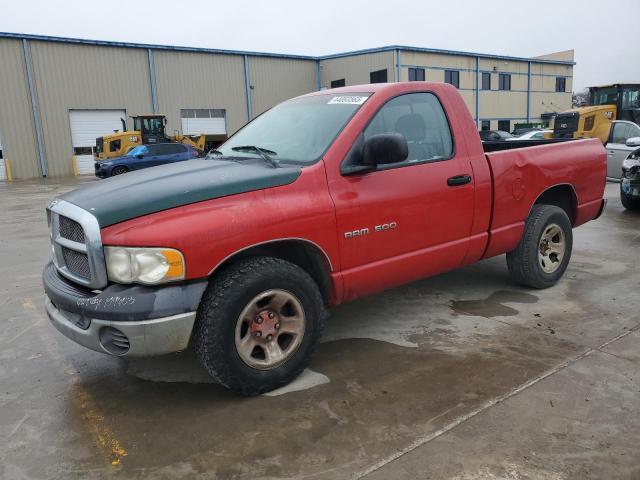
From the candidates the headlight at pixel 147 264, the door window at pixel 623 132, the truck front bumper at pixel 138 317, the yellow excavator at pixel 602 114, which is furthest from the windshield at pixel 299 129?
the yellow excavator at pixel 602 114

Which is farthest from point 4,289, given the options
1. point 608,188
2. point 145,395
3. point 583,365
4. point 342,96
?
point 608,188

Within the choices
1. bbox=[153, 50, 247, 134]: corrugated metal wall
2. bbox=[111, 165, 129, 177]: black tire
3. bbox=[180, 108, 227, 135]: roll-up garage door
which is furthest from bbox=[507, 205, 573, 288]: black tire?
bbox=[180, 108, 227, 135]: roll-up garage door

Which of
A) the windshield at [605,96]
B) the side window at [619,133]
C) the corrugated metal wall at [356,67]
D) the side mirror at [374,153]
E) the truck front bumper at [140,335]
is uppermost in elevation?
the corrugated metal wall at [356,67]

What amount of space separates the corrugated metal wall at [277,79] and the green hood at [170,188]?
34.3 metres

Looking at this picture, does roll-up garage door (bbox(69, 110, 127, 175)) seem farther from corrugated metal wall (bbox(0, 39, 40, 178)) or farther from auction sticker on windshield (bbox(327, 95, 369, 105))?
auction sticker on windshield (bbox(327, 95, 369, 105))

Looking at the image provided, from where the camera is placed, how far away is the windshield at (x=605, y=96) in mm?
21881

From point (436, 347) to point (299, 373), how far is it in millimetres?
1131

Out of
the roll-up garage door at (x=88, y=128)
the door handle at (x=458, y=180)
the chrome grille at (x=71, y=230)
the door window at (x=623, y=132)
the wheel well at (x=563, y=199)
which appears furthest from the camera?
the roll-up garage door at (x=88, y=128)

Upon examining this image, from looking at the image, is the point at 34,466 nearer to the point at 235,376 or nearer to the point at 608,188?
the point at 235,376

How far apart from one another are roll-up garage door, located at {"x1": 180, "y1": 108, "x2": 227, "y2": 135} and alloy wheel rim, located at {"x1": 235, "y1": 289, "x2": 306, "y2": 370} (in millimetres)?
34035

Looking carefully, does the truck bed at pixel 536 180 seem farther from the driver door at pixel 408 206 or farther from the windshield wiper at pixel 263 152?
the windshield wiper at pixel 263 152

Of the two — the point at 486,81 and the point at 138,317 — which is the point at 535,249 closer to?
the point at 138,317

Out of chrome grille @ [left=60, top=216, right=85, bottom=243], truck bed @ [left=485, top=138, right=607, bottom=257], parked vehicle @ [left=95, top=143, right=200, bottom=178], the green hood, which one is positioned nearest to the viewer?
the green hood

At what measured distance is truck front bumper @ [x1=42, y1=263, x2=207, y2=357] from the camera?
9.49 ft
